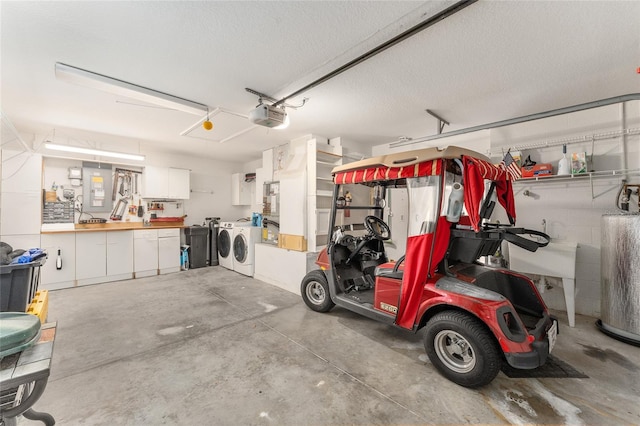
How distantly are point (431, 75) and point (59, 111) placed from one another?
503cm

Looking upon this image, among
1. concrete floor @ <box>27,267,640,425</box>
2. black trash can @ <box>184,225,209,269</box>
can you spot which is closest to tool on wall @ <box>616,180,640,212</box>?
concrete floor @ <box>27,267,640,425</box>

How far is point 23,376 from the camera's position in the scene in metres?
0.95

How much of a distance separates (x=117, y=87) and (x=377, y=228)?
3308mm

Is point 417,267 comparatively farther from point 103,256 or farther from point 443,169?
point 103,256

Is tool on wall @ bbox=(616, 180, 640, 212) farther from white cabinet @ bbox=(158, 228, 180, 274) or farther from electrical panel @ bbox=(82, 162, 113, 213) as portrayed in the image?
electrical panel @ bbox=(82, 162, 113, 213)

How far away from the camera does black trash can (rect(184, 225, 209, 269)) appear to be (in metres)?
6.21

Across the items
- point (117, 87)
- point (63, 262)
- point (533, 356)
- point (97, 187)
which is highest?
point (117, 87)

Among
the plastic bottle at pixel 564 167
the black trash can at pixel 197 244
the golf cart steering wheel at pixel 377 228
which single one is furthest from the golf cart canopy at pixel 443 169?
the black trash can at pixel 197 244

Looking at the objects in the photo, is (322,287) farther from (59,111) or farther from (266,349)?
(59,111)

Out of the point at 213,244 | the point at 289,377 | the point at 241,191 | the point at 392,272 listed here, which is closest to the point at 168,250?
the point at 213,244

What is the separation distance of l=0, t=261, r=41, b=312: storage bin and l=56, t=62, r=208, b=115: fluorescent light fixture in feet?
6.24

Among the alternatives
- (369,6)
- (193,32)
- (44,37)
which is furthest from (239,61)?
(44,37)

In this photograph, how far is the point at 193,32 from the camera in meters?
2.04

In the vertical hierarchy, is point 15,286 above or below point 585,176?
below
